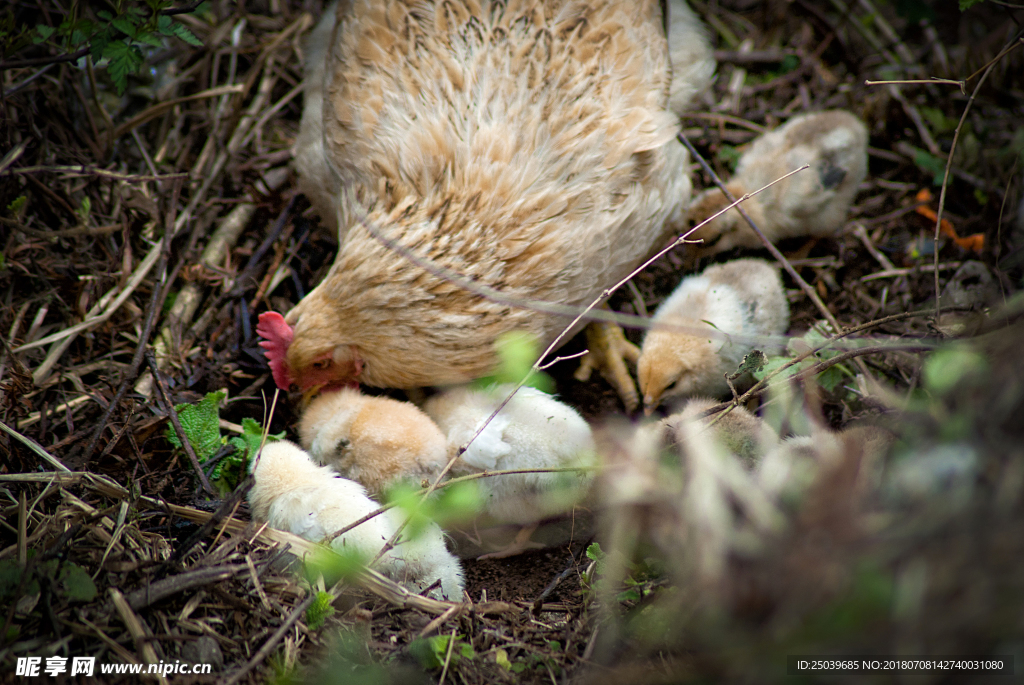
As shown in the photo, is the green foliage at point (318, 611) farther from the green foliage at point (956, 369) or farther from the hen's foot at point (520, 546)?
the green foliage at point (956, 369)

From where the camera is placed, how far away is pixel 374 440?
6.72 feet

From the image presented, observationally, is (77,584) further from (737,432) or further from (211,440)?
(737,432)

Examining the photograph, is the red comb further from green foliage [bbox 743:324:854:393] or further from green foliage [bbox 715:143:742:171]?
green foliage [bbox 715:143:742:171]

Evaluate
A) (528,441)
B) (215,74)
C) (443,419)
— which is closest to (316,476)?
(443,419)

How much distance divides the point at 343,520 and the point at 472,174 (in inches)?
46.2

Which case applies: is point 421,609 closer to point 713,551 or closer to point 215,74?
point 713,551

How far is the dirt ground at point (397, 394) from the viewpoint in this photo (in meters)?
0.74

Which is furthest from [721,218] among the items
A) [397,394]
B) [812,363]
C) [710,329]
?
[397,394]

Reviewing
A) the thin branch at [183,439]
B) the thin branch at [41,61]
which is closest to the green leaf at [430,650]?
the thin branch at [183,439]

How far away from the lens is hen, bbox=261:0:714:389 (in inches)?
79.2

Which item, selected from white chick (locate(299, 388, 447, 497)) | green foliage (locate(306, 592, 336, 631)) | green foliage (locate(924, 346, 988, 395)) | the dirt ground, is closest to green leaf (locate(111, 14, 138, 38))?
the dirt ground

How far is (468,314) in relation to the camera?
2.01 meters

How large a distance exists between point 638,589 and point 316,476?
106 centimetres

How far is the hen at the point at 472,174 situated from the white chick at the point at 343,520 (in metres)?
0.42
